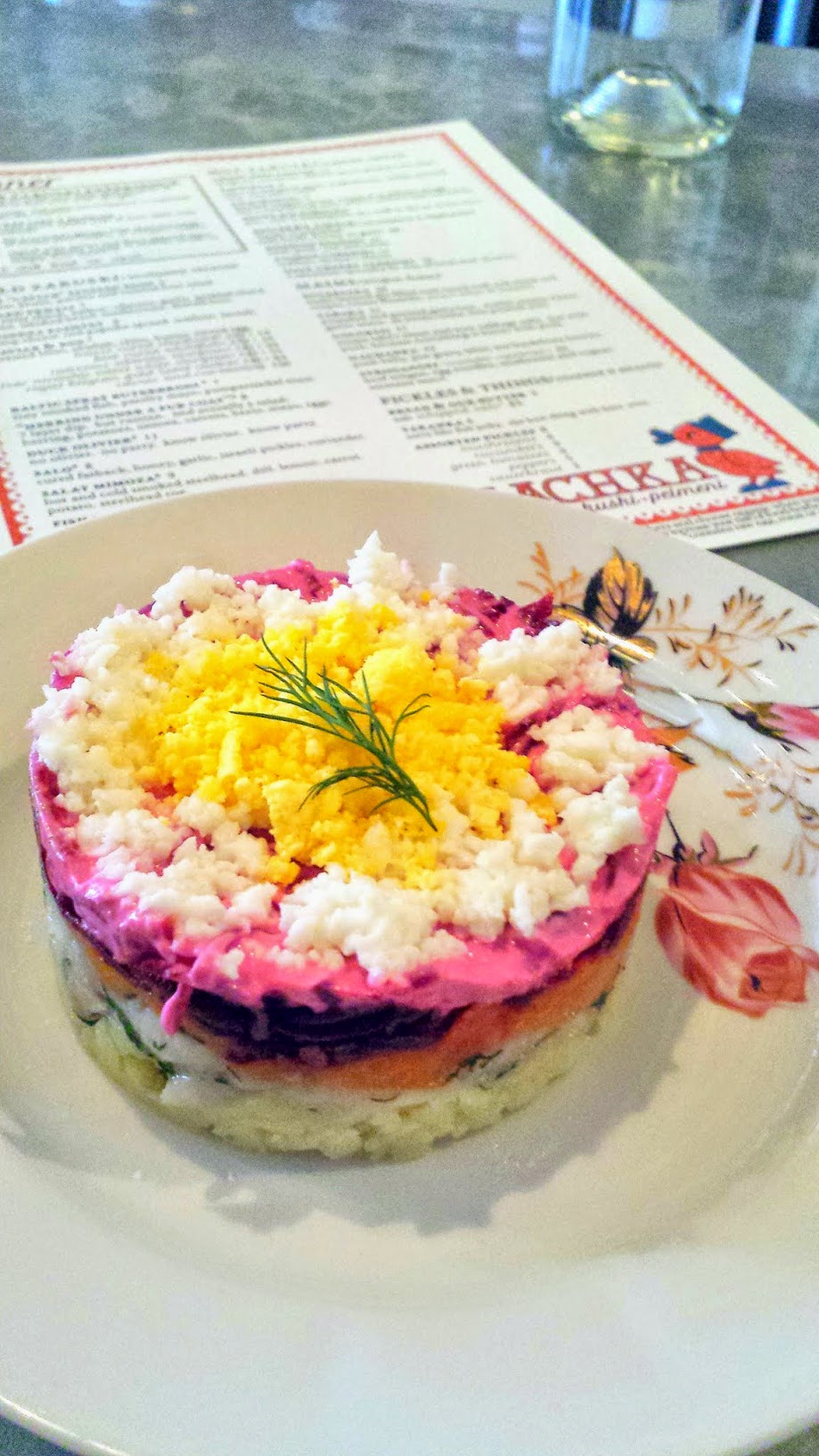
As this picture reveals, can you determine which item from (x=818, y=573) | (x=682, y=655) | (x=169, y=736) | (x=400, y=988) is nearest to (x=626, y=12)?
(x=818, y=573)

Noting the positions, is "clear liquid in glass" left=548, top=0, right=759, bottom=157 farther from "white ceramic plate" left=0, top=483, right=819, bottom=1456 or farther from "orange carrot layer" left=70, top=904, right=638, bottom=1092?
"orange carrot layer" left=70, top=904, right=638, bottom=1092

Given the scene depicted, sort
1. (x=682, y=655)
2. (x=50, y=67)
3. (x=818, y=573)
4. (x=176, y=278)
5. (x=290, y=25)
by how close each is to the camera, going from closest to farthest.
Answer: (x=682, y=655) → (x=818, y=573) → (x=176, y=278) → (x=50, y=67) → (x=290, y=25)

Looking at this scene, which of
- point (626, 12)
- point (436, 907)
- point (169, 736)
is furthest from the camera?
point (626, 12)

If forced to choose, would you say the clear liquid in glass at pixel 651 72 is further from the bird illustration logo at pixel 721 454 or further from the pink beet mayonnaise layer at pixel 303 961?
the pink beet mayonnaise layer at pixel 303 961

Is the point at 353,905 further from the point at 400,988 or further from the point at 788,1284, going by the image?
the point at 788,1284

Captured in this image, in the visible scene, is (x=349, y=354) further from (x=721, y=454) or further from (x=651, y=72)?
(x=651, y=72)

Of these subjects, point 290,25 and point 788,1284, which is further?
point 290,25

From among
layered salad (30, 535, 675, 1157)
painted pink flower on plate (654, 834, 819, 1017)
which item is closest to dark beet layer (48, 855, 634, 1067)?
layered salad (30, 535, 675, 1157)

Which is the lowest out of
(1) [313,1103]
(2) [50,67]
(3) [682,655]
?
(1) [313,1103]
